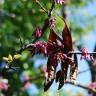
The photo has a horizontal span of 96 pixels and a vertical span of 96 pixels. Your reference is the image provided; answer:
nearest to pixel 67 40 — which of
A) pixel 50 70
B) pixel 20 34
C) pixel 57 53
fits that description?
pixel 57 53

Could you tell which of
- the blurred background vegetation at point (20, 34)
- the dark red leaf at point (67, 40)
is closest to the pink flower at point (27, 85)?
the blurred background vegetation at point (20, 34)

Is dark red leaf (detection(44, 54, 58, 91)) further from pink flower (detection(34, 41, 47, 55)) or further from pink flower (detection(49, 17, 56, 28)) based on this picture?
pink flower (detection(49, 17, 56, 28))

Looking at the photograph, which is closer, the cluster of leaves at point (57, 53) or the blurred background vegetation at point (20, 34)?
the cluster of leaves at point (57, 53)

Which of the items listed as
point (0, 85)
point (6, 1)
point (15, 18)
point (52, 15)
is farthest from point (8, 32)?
point (52, 15)

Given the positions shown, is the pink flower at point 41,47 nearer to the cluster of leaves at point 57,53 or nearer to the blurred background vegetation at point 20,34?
the cluster of leaves at point 57,53

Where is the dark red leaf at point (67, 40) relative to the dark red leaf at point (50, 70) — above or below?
above

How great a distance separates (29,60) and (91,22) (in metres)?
6.12

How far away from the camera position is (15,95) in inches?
398

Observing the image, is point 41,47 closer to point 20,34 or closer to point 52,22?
point 52,22

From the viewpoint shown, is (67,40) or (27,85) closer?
(67,40)

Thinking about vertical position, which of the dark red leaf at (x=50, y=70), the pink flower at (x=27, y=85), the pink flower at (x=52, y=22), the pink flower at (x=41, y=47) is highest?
the pink flower at (x=52, y=22)

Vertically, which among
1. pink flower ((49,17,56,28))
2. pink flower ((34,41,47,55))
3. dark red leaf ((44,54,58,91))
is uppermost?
pink flower ((49,17,56,28))

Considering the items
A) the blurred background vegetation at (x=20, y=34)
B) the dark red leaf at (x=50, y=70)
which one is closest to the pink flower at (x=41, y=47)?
the dark red leaf at (x=50, y=70)

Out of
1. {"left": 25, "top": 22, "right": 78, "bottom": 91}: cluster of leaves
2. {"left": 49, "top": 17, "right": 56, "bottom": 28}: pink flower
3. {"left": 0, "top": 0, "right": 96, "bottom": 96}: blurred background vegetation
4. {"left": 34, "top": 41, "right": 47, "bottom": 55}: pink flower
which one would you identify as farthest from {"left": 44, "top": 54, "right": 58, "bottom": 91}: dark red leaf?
{"left": 0, "top": 0, "right": 96, "bottom": 96}: blurred background vegetation
